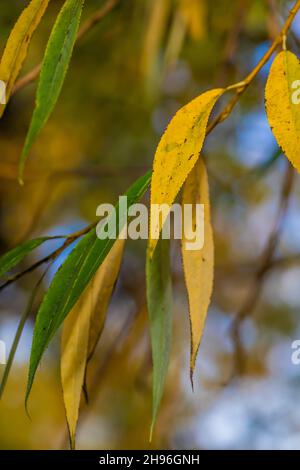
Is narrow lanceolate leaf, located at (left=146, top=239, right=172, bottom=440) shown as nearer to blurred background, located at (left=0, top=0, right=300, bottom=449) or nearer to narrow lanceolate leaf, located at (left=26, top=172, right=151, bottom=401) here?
narrow lanceolate leaf, located at (left=26, top=172, right=151, bottom=401)

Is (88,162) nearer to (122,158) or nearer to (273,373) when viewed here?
(122,158)

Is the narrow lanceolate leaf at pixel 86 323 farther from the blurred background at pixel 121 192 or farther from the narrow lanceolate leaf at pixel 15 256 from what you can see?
the blurred background at pixel 121 192

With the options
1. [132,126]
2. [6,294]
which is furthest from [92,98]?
[6,294]

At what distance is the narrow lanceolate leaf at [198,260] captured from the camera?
23.3 inches

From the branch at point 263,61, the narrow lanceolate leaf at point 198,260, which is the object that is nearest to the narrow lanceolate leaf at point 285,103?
the branch at point 263,61

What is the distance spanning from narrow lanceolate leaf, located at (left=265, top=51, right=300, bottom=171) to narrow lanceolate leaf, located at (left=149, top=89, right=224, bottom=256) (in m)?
0.05

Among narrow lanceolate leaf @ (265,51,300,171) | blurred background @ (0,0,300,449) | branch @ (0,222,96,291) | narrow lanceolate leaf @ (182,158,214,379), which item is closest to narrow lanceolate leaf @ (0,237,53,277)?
branch @ (0,222,96,291)

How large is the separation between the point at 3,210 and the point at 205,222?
136 cm

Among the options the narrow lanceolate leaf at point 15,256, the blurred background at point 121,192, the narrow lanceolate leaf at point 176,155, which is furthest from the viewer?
the blurred background at point 121,192

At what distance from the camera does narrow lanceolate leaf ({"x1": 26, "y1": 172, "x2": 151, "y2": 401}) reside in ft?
1.82

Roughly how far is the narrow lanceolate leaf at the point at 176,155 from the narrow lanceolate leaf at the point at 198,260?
0.32ft

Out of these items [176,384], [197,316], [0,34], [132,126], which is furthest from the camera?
[132,126]

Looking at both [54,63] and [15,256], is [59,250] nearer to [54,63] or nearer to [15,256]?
[15,256]

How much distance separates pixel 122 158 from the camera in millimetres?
2037
